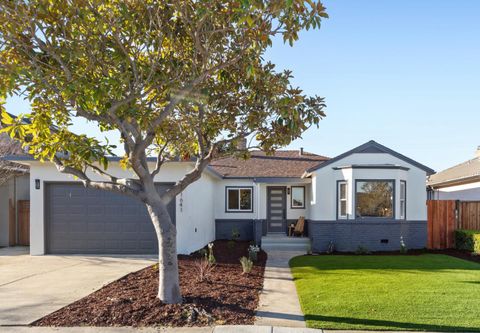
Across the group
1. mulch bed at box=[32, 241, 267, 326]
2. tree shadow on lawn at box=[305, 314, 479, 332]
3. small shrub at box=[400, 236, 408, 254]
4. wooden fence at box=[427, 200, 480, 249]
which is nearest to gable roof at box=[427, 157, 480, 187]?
wooden fence at box=[427, 200, 480, 249]

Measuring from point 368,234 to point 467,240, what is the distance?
3568mm

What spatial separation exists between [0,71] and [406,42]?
9251 mm

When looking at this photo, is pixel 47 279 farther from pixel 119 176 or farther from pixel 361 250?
pixel 361 250

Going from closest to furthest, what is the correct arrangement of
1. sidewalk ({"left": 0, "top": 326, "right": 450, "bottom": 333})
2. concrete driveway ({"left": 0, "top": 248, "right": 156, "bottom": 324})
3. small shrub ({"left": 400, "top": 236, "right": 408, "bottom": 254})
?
sidewalk ({"left": 0, "top": 326, "right": 450, "bottom": 333}), concrete driveway ({"left": 0, "top": 248, "right": 156, "bottom": 324}), small shrub ({"left": 400, "top": 236, "right": 408, "bottom": 254})

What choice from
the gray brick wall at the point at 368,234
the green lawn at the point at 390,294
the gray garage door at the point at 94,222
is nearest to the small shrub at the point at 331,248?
the gray brick wall at the point at 368,234

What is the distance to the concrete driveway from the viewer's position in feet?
22.9

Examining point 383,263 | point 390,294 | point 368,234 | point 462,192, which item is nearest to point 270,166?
point 368,234

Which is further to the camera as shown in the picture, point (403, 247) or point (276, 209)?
point (276, 209)

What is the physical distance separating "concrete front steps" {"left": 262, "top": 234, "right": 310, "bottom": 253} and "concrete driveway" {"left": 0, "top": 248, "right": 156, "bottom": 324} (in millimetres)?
5622

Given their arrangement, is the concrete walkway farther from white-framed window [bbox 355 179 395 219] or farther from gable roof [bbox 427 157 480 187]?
gable roof [bbox 427 157 480 187]

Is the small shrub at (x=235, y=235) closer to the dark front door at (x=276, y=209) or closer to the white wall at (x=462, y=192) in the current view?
the dark front door at (x=276, y=209)

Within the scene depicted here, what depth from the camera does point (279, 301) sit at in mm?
7594

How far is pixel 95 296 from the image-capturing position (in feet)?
25.1

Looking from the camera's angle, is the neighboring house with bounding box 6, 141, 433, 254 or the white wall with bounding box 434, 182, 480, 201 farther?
the white wall with bounding box 434, 182, 480, 201
